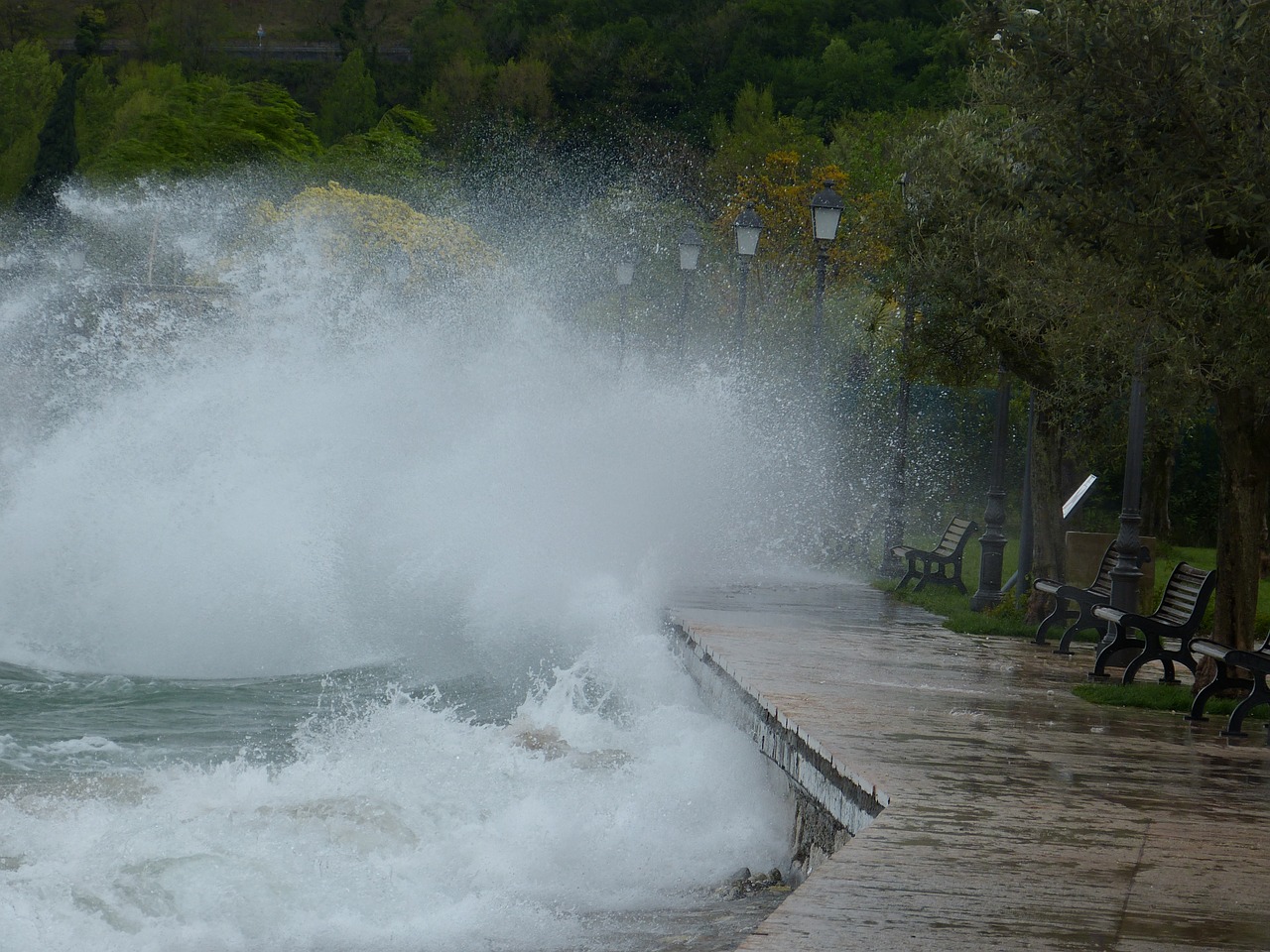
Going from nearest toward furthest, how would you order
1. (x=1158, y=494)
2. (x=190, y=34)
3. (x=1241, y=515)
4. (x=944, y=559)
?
1. (x=1241, y=515)
2. (x=944, y=559)
3. (x=1158, y=494)
4. (x=190, y=34)

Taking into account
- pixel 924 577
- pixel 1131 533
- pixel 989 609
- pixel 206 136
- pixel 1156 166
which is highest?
pixel 206 136

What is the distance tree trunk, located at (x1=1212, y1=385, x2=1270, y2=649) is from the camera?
1076 cm

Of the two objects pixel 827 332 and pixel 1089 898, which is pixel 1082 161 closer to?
pixel 1089 898

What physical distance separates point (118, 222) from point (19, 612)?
7032 cm

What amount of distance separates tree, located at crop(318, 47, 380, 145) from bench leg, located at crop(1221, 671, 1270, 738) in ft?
329

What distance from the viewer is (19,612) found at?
15.1 meters

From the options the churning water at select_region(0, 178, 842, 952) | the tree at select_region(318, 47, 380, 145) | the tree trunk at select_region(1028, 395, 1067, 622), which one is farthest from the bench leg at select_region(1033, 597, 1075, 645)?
the tree at select_region(318, 47, 380, 145)

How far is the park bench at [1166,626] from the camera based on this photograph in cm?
1080

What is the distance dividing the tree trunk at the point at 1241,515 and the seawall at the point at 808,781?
3.45m

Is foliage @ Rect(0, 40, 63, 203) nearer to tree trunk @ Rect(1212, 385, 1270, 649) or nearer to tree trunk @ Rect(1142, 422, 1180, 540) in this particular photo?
tree trunk @ Rect(1142, 422, 1180, 540)

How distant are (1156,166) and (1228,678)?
322cm

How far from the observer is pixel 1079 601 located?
12859 millimetres

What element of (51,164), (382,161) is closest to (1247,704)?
(382,161)

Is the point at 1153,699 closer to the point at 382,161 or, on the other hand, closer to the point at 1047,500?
the point at 1047,500
